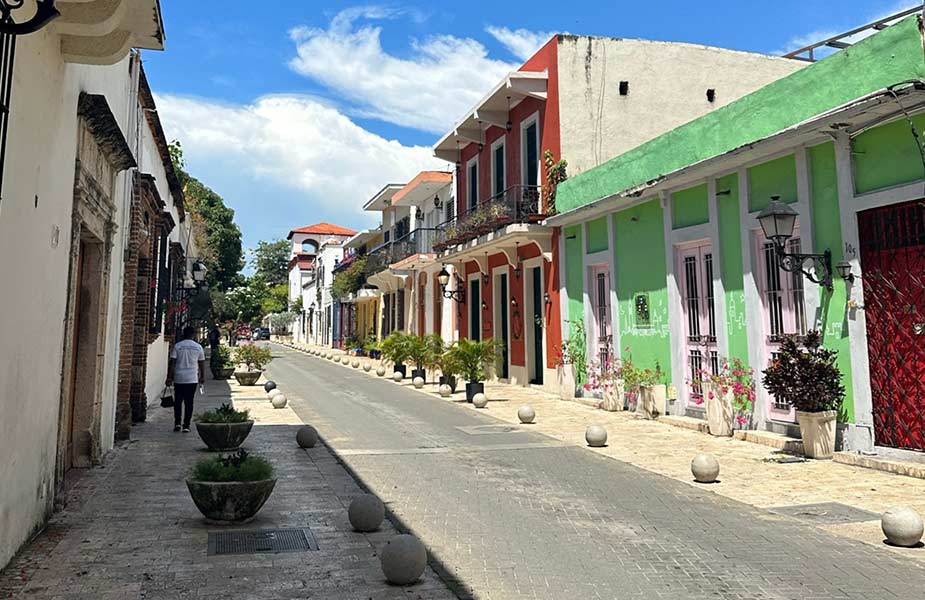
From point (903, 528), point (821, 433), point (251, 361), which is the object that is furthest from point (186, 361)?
point (251, 361)

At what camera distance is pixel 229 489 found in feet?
17.7

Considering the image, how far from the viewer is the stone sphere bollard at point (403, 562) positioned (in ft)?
13.6

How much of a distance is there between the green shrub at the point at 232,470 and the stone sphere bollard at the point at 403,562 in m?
1.82

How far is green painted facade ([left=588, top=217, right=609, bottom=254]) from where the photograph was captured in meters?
14.6

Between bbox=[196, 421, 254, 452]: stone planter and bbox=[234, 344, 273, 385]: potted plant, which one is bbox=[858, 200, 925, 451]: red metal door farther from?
bbox=[234, 344, 273, 385]: potted plant

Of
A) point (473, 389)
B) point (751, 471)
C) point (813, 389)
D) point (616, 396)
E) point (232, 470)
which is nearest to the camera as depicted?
point (232, 470)

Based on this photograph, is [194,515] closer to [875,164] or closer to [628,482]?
[628,482]

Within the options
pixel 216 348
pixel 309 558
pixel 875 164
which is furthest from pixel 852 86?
pixel 216 348

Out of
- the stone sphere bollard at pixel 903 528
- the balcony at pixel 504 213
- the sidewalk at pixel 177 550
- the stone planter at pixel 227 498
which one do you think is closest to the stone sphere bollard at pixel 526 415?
the sidewalk at pixel 177 550

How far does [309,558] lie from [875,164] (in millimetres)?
7842

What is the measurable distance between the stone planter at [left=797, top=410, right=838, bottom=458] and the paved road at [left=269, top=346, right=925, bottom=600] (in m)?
2.40

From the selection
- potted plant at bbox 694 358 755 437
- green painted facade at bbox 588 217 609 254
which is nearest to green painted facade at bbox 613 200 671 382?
green painted facade at bbox 588 217 609 254

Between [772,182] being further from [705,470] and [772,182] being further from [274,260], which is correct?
[274,260]

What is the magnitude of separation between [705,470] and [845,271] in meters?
3.37
